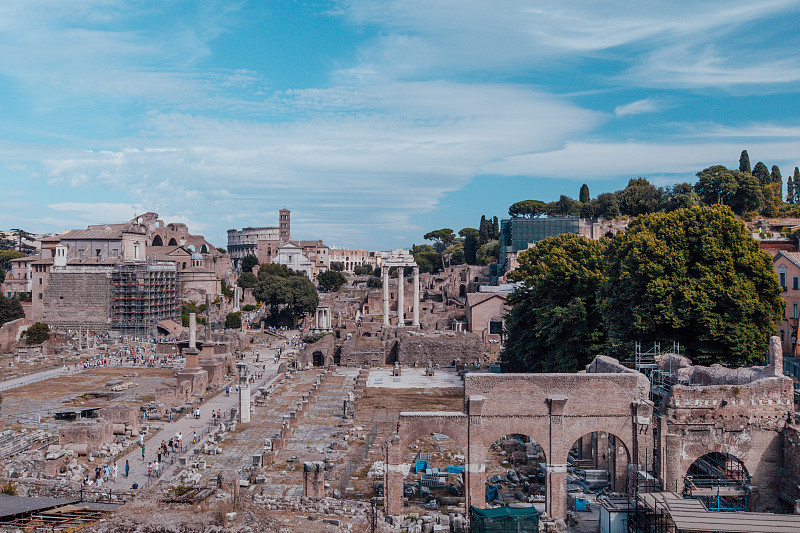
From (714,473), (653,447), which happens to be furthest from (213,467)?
(714,473)

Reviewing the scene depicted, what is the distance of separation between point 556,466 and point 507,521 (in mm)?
2837

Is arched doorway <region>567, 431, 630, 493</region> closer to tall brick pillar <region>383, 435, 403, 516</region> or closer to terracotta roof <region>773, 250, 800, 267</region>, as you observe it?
tall brick pillar <region>383, 435, 403, 516</region>

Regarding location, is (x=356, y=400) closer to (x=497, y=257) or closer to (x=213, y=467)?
(x=213, y=467)

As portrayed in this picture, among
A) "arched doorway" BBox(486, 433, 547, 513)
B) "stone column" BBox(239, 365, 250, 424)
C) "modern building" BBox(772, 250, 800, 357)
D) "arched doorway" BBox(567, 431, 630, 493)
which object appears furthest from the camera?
"modern building" BBox(772, 250, 800, 357)

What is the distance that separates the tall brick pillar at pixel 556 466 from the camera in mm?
19750

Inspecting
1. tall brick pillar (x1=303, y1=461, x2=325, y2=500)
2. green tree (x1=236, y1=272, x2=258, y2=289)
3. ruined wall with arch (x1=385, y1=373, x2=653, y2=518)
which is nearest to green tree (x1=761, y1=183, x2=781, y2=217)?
ruined wall with arch (x1=385, y1=373, x2=653, y2=518)

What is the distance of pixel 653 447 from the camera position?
66.4 ft

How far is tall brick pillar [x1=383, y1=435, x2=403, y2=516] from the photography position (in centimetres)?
1953

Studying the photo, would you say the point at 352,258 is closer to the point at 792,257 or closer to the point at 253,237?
the point at 253,237

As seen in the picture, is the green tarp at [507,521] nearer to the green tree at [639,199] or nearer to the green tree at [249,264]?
the green tree at [639,199]

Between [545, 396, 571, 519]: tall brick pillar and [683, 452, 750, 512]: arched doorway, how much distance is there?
3.34m

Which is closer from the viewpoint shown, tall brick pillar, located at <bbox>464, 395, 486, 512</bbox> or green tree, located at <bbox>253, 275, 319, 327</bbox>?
tall brick pillar, located at <bbox>464, 395, 486, 512</bbox>

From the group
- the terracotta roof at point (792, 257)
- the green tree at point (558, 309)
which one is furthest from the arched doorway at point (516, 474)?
the terracotta roof at point (792, 257)

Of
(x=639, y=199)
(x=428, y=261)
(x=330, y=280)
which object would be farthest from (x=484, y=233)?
(x=639, y=199)
